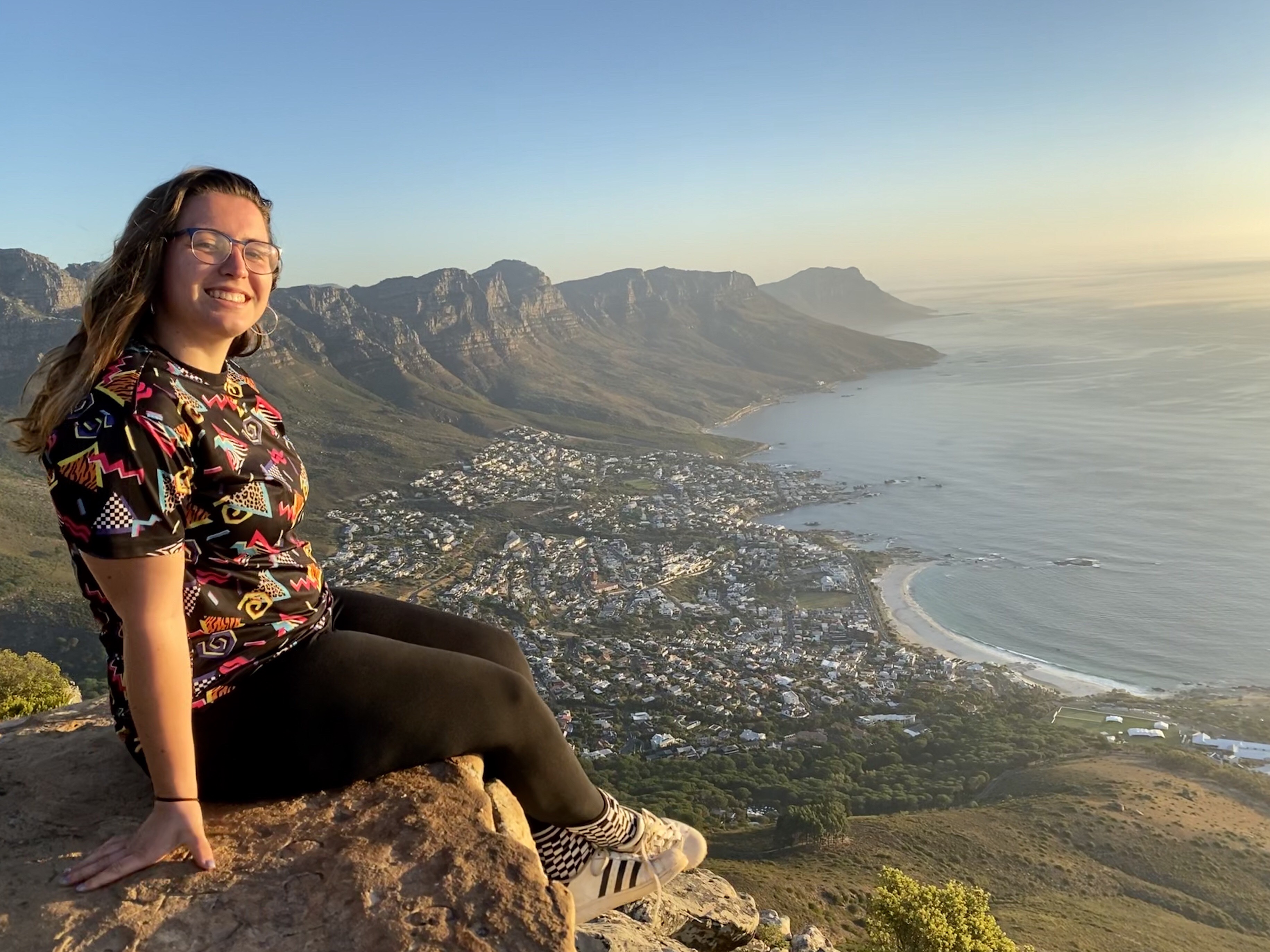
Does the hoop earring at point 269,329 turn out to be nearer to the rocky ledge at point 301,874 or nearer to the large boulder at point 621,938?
the rocky ledge at point 301,874

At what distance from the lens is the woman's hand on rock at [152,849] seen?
1.89 m

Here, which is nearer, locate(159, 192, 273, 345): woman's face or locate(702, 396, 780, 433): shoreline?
locate(159, 192, 273, 345): woman's face

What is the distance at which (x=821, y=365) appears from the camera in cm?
12194

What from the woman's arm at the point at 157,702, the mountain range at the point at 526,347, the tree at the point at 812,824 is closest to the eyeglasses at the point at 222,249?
the woman's arm at the point at 157,702

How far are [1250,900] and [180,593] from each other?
20624 mm

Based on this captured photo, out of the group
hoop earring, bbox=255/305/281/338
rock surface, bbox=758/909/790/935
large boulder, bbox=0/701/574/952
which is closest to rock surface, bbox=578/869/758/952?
large boulder, bbox=0/701/574/952

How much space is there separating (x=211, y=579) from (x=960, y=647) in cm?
3389

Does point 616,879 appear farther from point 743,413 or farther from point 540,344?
point 540,344

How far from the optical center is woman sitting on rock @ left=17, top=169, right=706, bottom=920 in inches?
66.1

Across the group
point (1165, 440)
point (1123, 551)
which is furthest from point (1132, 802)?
point (1165, 440)

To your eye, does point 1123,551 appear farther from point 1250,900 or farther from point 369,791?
point 369,791

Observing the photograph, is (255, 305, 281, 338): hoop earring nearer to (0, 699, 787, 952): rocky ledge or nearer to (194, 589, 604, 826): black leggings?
(194, 589, 604, 826): black leggings

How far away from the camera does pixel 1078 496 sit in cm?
5416

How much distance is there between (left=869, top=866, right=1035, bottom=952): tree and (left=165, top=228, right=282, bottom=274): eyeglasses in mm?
8704
